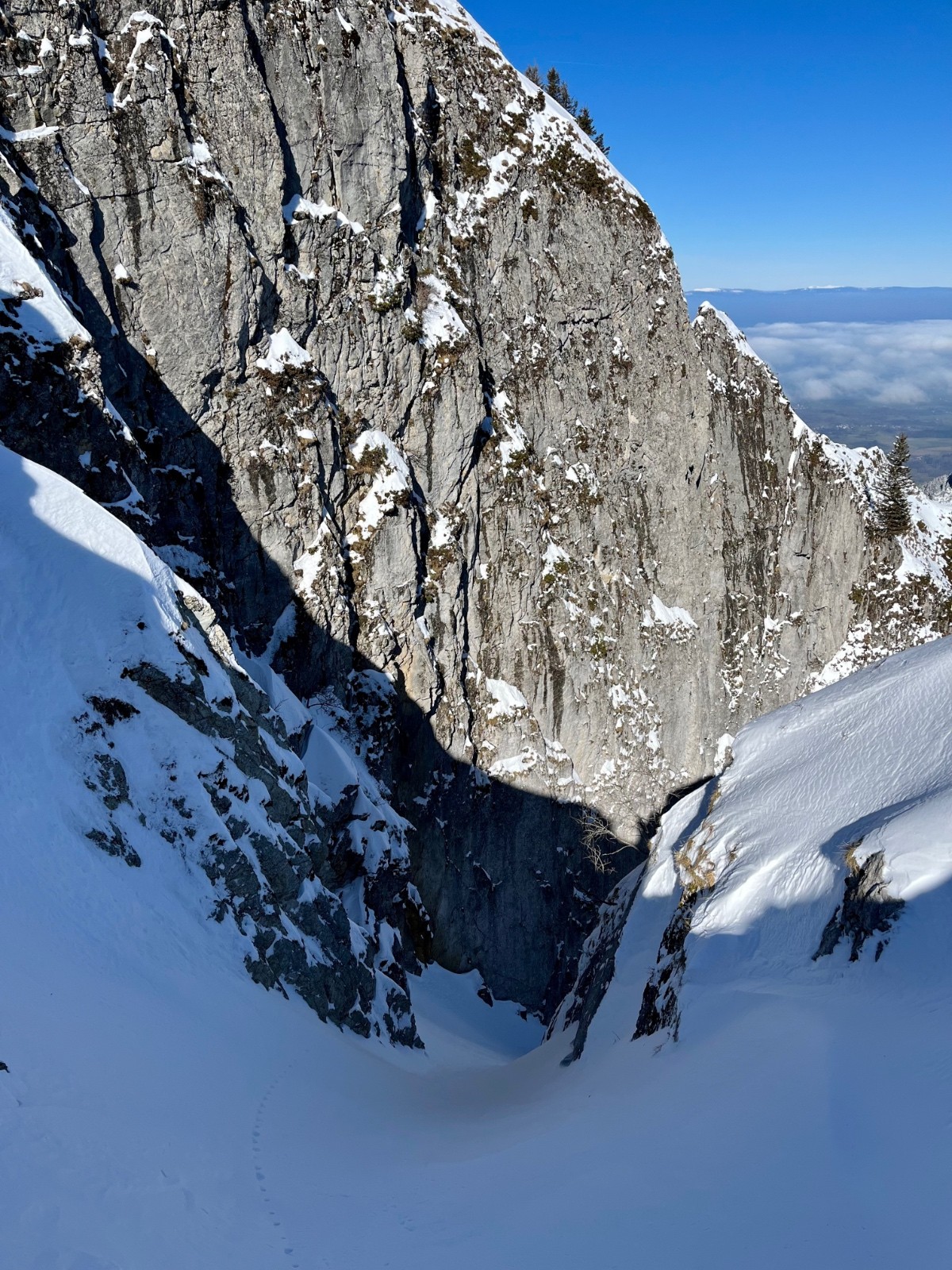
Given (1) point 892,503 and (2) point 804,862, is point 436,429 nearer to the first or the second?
(2) point 804,862

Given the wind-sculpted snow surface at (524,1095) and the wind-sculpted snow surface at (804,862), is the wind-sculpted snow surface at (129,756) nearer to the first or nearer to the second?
the wind-sculpted snow surface at (524,1095)

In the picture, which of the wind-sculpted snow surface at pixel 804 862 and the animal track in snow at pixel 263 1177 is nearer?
the animal track in snow at pixel 263 1177

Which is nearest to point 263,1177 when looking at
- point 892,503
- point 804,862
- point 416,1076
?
point 416,1076

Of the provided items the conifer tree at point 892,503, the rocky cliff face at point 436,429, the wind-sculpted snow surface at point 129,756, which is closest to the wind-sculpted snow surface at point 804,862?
the wind-sculpted snow surface at point 129,756

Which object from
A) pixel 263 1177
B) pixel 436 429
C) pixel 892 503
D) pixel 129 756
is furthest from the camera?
pixel 892 503

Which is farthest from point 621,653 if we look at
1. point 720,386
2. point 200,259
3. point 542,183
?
point 200,259

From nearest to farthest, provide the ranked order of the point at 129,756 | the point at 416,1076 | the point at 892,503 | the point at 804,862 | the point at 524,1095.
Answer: the point at 129,756 < the point at 804,862 < the point at 524,1095 < the point at 416,1076 < the point at 892,503

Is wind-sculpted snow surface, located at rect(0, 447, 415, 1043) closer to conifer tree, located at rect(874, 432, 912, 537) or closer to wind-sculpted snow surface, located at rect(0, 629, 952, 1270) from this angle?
wind-sculpted snow surface, located at rect(0, 629, 952, 1270)
